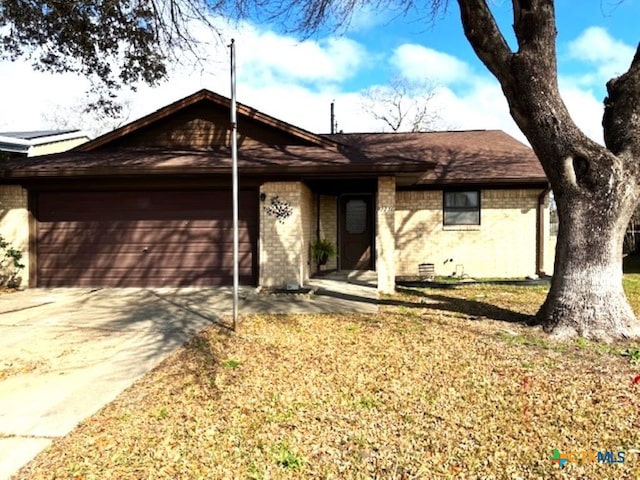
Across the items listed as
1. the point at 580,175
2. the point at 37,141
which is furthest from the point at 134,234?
the point at 37,141

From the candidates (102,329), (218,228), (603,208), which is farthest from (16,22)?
(603,208)

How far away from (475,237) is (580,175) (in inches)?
263

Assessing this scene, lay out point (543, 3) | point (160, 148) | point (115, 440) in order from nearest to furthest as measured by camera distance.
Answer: point (115, 440) → point (543, 3) → point (160, 148)

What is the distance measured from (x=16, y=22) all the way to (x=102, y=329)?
293 inches

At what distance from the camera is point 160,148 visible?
1107cm

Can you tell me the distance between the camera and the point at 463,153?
44.9 feet

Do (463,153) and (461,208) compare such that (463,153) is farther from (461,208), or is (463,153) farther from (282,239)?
(282,239)

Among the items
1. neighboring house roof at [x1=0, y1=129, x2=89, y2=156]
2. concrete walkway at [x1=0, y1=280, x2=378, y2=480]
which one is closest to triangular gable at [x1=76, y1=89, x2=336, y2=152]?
concrete walkway at [x1=0, y1=280, x2=378, y2=480]

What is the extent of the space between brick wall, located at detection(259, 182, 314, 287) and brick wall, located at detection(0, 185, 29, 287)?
5.27 m

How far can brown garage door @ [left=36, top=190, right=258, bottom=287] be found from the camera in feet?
32.2

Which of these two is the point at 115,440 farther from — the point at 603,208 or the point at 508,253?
the point at 508,253

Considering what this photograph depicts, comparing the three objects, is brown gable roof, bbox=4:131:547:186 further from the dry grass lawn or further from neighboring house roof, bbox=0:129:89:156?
neighboring house roof, bbox=0:129:89:156

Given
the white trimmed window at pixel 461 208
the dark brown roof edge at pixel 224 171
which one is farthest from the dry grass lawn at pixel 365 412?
the white trimmed window at pixel 461 208

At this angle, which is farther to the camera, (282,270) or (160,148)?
(160,148)
